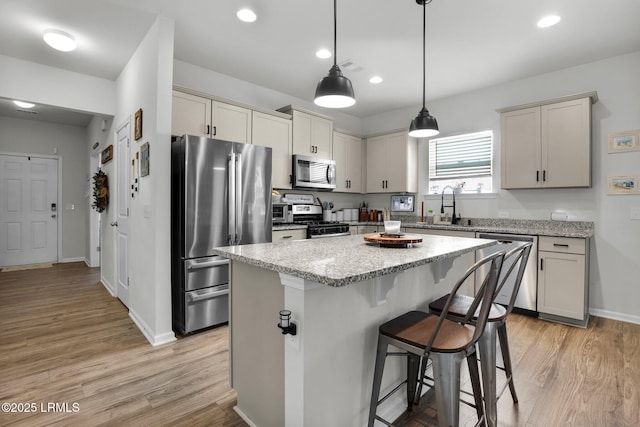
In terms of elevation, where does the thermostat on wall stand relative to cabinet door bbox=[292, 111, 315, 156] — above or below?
below

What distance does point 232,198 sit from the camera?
121 inches

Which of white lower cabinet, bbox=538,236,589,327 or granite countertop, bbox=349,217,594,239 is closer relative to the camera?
white lower cabinet, bbox=538,236,589,327

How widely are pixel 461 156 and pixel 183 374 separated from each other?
4192mm

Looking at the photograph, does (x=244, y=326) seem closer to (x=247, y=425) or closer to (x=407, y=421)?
(x=247, y=425)

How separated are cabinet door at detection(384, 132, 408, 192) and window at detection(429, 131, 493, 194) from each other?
0.41m

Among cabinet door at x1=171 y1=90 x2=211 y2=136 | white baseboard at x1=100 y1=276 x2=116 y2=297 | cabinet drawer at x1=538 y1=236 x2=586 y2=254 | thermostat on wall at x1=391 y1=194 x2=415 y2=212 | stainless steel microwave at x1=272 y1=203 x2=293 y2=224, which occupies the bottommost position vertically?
white baseboard at x1=100 y1=276 x2=116 y2=297

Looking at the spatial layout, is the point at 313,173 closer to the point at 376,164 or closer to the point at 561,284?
the point at 376,164

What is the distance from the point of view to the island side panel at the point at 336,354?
51.6 inches

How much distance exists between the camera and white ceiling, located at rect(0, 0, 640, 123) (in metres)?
2.58

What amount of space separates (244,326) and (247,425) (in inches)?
20.9

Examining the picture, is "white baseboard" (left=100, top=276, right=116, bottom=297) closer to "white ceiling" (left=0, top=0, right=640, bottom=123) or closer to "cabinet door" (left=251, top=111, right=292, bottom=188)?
"cabinet door" (left=251, top=111, right=292, bottom=188)

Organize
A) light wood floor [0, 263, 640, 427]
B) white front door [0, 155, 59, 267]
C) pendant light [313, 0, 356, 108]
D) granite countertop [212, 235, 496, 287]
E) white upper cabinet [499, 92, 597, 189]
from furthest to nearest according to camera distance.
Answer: white front door [0, 155, 59, 267] < white upper cabinet [499, 92, 597, 189] < pendant light [313, 0, 356, 108] < light wood floor [0, 263, 640, 427] < granite countertop [212, 235, 496, 287]

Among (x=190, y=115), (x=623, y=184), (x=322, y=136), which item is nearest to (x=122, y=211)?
(x=190, y=115)

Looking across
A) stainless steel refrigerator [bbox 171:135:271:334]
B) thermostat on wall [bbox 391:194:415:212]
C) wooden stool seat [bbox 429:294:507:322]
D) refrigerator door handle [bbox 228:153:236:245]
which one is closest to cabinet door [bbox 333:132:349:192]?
thermostat on wall [bbox 391:194:415:212]
